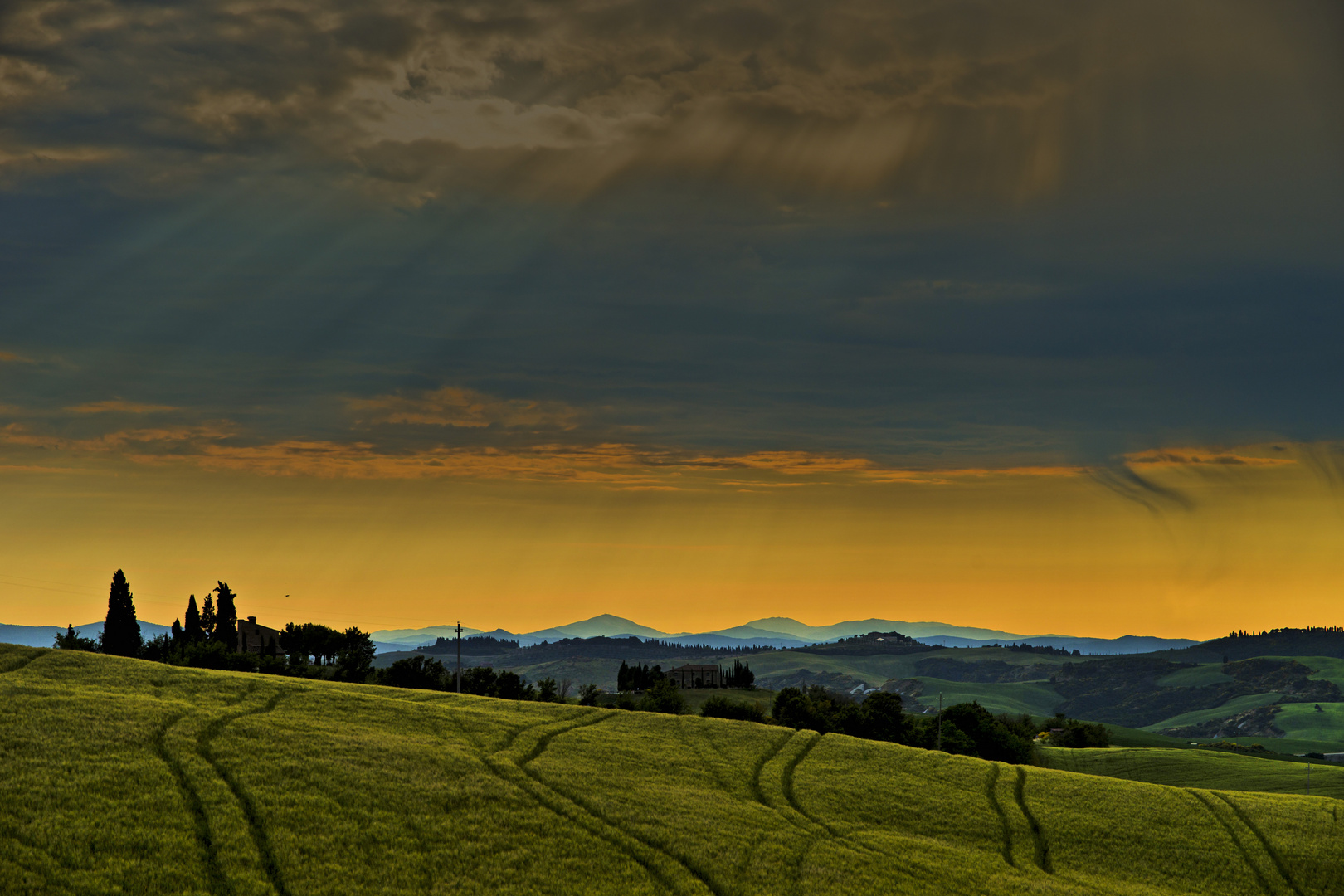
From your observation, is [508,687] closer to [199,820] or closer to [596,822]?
[596,822]

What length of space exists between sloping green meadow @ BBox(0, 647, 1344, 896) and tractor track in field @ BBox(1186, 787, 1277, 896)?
30 cm

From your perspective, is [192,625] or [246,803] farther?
[192,625]

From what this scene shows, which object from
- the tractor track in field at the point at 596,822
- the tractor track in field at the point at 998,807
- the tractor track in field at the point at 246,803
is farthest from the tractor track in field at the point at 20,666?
the tractor track in field at the point at 998,807

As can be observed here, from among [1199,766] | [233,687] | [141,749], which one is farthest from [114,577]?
[1199,766]

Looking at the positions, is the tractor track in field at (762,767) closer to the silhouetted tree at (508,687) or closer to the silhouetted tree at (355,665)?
the silhouetted tree at (508,687)

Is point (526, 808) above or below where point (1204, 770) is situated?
above

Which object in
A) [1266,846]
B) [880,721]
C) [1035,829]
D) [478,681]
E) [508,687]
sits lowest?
[1266,846]

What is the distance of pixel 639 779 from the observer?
2283 inches

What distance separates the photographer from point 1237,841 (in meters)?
62.8

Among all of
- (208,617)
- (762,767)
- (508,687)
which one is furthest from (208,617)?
(762,767)

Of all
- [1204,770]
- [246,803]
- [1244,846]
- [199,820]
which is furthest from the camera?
[1204,770]

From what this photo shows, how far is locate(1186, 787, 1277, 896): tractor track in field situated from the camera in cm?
5766

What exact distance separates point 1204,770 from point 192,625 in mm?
181790

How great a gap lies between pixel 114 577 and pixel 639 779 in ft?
477
